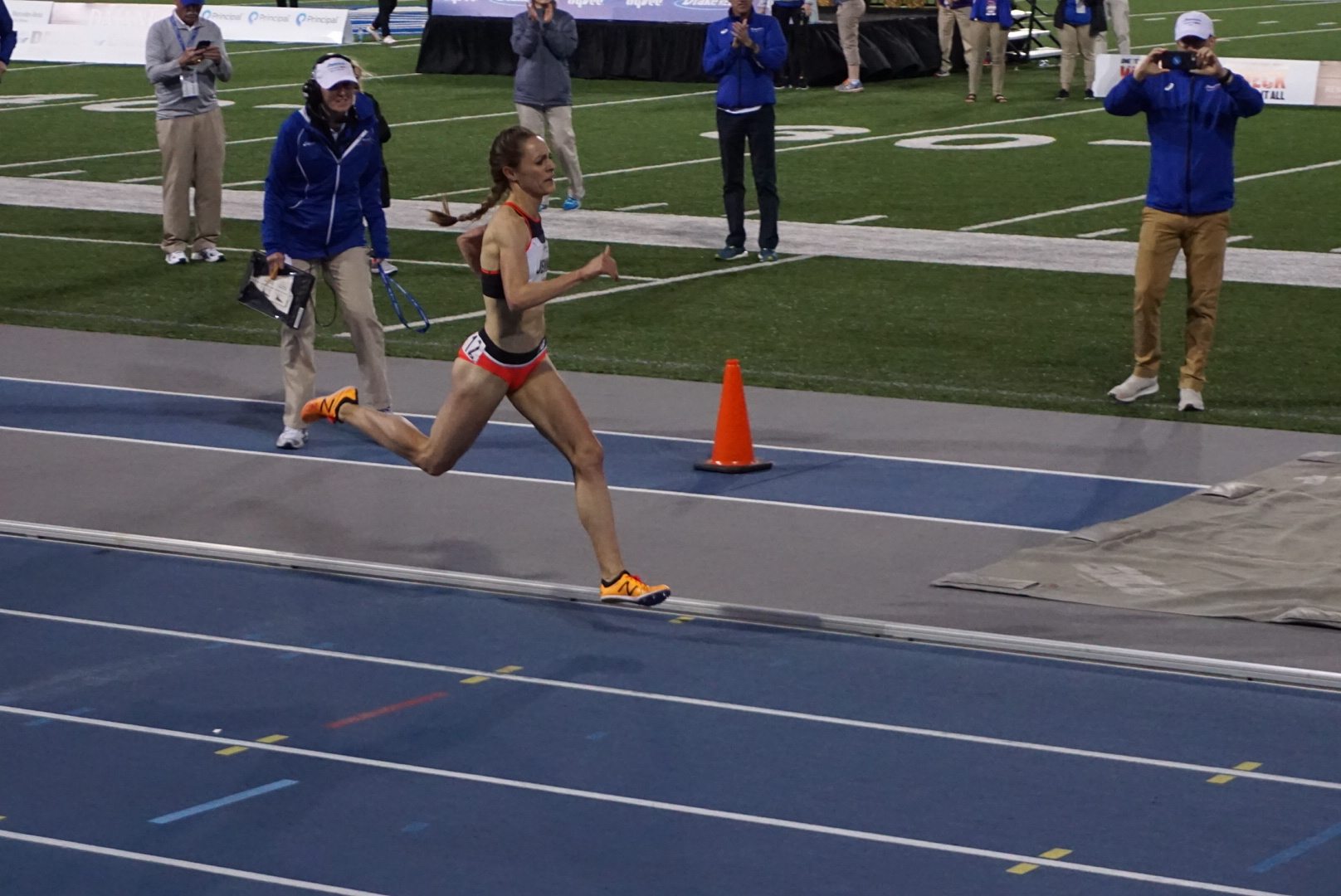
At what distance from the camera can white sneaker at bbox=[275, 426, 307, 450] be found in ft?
38.7

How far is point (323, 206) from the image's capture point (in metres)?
11.5

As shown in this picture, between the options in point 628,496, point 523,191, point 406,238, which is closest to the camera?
point 523,191

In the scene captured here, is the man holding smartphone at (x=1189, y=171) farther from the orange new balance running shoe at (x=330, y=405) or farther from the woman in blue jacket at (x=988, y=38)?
the woman in blue jacket at (x=988, y=38)

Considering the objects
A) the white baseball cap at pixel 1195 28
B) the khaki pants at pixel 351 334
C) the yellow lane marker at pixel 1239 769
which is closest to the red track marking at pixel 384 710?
the yellow lane marker at pixel 1239 769

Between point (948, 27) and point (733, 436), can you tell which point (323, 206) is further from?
point (948, 27)

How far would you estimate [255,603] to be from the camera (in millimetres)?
8961

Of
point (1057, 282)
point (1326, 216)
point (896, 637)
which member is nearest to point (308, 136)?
point (896, 637)

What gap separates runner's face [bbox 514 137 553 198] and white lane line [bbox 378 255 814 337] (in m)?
6.72

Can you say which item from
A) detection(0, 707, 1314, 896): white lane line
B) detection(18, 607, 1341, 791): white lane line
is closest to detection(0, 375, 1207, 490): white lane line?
detection(18, 607, 1341, 791): white lane line

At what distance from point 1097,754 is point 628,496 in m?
4.04

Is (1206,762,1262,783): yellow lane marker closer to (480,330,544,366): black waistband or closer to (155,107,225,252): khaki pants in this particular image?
(480,330,544,366): black waistband

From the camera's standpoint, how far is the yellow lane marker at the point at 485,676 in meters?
7.91

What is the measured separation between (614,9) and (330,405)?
2494 centimetres

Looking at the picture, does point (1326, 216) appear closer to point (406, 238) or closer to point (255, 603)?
point (406, 238)
